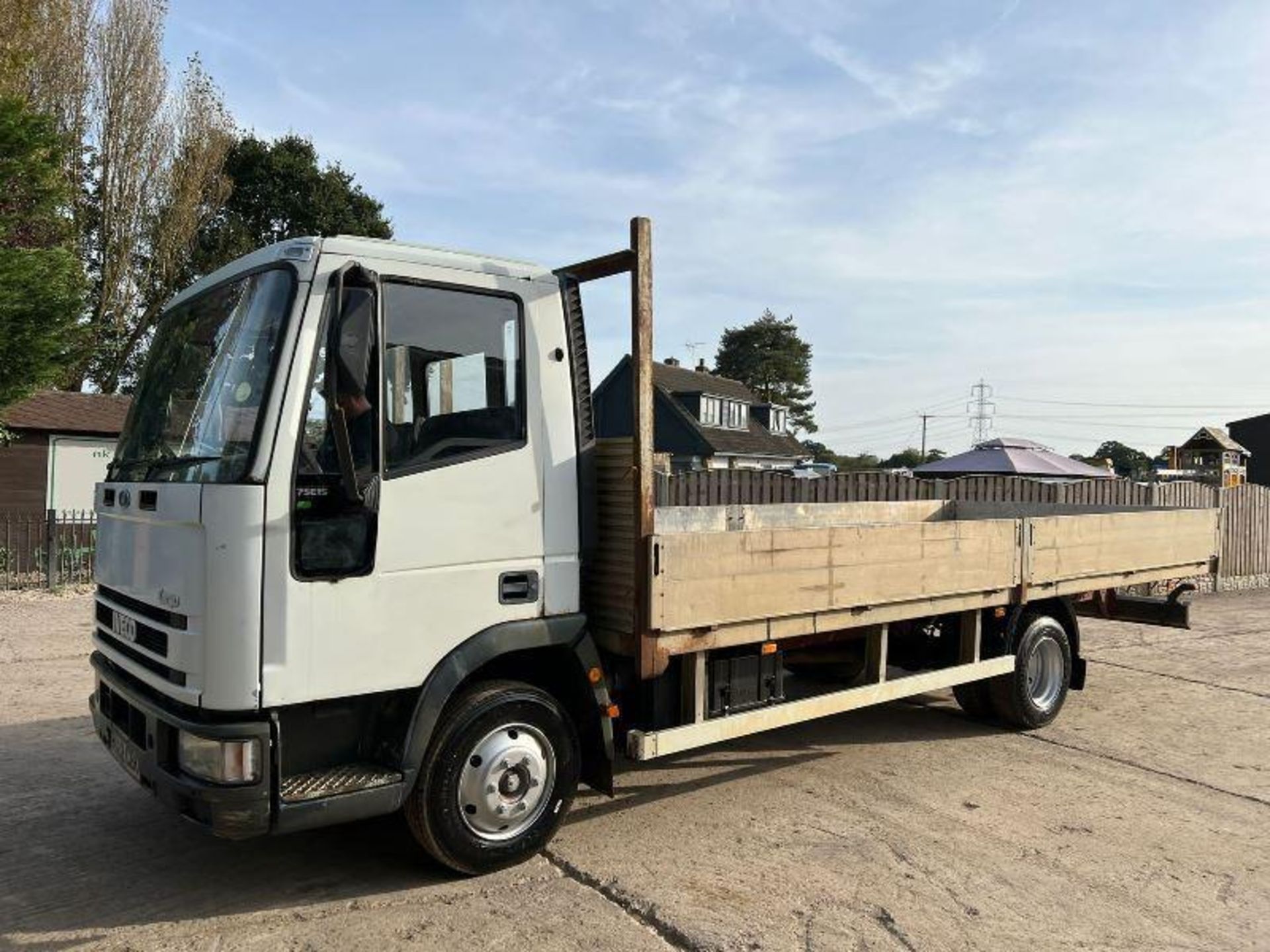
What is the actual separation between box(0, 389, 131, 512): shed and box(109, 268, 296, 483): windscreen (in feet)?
42.9

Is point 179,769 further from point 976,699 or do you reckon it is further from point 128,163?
point 128,163

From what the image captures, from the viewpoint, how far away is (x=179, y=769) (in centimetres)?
330

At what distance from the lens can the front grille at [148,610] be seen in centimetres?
327

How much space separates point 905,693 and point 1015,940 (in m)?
1.97

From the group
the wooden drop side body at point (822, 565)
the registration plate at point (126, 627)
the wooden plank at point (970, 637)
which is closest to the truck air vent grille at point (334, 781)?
the registration plate at point (126, 627)

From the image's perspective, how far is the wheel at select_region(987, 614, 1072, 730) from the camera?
6.20 m

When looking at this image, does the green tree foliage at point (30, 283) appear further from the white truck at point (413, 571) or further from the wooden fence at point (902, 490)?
the white truck at point (413, 571)

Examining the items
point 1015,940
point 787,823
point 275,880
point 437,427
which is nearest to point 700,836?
point 787,823

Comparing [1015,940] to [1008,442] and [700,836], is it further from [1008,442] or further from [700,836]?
[1008,442]

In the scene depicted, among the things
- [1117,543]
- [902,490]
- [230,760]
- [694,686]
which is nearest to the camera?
[230,760]

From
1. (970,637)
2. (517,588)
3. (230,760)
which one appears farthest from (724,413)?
(230,760)

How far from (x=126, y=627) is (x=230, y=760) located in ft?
3.24

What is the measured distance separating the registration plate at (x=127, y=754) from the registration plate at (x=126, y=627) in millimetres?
417

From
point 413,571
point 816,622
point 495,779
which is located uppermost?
point 413,571
